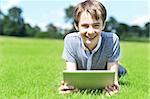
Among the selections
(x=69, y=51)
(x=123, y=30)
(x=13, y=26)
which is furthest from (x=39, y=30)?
(x=69, y=51)

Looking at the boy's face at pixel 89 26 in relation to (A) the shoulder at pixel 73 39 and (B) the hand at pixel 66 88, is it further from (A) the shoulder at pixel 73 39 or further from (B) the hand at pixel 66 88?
(B) the hand at pixel 66 88

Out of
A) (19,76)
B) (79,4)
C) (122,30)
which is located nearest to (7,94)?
(79,4)

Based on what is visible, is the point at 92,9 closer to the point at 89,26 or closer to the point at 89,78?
the point at 89,26

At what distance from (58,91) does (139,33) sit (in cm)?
5292

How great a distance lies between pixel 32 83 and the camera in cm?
561

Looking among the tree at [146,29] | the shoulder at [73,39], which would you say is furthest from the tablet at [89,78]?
the tree at [146,29]

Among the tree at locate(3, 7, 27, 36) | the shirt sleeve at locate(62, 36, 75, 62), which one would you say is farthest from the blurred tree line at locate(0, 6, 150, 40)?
the shirt sleeve at locate(62, 36, 75, 62)

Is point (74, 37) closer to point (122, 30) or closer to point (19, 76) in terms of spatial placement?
point (19, 76)

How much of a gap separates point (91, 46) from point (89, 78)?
2.07 feet

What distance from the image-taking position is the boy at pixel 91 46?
4773 mm

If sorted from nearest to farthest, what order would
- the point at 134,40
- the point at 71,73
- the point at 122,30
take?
the point at 71,73, the point at 122,30, the point at 134,40

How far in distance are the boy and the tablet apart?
11cm

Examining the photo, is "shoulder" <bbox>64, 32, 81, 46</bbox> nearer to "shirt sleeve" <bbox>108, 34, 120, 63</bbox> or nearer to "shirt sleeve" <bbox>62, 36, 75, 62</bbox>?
"shirt sleeve" <bbox>62, 36, 75, 62</bbox>

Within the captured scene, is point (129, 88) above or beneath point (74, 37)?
beneath
